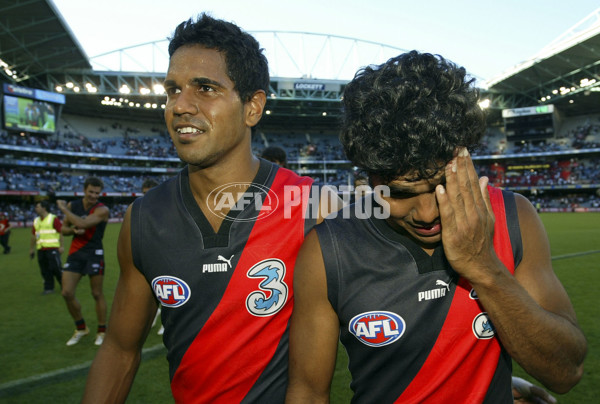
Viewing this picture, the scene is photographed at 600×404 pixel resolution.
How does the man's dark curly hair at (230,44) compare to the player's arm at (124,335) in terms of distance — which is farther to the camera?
the man's dark curly hair at (230,44)

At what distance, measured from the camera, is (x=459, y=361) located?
158 cm

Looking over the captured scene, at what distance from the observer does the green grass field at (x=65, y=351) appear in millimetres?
4348

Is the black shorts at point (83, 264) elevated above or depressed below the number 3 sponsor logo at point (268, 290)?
below

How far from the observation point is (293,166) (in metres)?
58.5

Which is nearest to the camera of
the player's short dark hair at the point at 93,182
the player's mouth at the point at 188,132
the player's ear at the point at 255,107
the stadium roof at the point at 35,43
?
the player's mouth at the point at 188,132

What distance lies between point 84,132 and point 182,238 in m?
Answer: 57.5

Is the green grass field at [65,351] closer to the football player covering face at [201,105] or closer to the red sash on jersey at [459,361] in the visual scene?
the red sash on jersey at [459,361]

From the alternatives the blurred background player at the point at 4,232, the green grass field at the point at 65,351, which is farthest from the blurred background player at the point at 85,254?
the blurred background player at the point at 4,232

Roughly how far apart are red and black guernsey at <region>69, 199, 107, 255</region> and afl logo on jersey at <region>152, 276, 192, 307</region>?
5.61 m

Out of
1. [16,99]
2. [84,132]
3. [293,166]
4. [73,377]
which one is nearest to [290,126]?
[293,166]

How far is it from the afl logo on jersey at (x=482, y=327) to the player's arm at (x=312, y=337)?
546mm

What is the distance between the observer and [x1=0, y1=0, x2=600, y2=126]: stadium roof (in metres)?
31.3

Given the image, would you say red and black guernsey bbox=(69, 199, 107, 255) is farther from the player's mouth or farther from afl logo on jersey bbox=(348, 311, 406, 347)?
afl logo on jersey bbox=(348, 311, 406, 347)

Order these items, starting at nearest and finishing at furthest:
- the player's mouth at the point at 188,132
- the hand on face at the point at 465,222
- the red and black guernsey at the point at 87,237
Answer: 1. the hand on face at the point at 465,222
2. the player's mouth at the point at 188,132
3. the red and black guernsey at the point at 87,237
